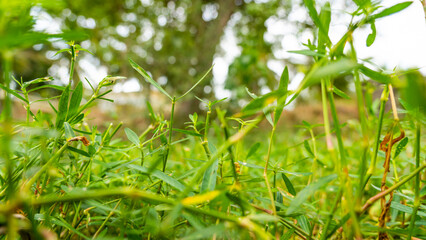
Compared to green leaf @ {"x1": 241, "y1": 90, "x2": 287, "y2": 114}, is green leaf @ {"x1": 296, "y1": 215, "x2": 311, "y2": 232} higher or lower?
green leaf @ {"x1": 241, "y1": 90, "x2": 287, "y2": 114}

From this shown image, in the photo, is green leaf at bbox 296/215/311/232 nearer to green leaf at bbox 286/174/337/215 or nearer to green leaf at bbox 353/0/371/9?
green leaf at bbox 286/174/337/215

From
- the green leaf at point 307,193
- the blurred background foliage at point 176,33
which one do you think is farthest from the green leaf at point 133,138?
the blurred background foliage at point 176,33

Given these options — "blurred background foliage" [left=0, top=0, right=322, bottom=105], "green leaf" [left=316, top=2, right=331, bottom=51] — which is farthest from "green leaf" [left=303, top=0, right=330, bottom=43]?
"blurred background foliage" [left=0, top=0, right=322, bottom=105]

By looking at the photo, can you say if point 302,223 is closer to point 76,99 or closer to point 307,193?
point 307,193

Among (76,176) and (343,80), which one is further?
(343,80)

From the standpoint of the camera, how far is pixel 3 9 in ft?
0.44

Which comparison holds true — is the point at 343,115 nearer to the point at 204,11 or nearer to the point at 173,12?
the point at 204,11

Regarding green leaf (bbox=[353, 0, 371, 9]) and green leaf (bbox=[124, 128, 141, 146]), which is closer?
green leaf (bbox=[353, 0, 371, 9])

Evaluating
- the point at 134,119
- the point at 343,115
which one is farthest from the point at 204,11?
the point at 343,115

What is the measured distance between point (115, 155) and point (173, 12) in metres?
3.42

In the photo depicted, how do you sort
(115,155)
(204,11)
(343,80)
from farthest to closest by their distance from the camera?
(343,80) < (204,11) < (115,155)

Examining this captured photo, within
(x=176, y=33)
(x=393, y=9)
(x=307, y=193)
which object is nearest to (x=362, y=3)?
(x=393, y=9)

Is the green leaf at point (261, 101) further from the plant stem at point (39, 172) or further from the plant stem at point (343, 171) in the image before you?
the plant stem at point (39, 172)

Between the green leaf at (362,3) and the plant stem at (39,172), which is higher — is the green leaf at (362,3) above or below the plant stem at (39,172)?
above
